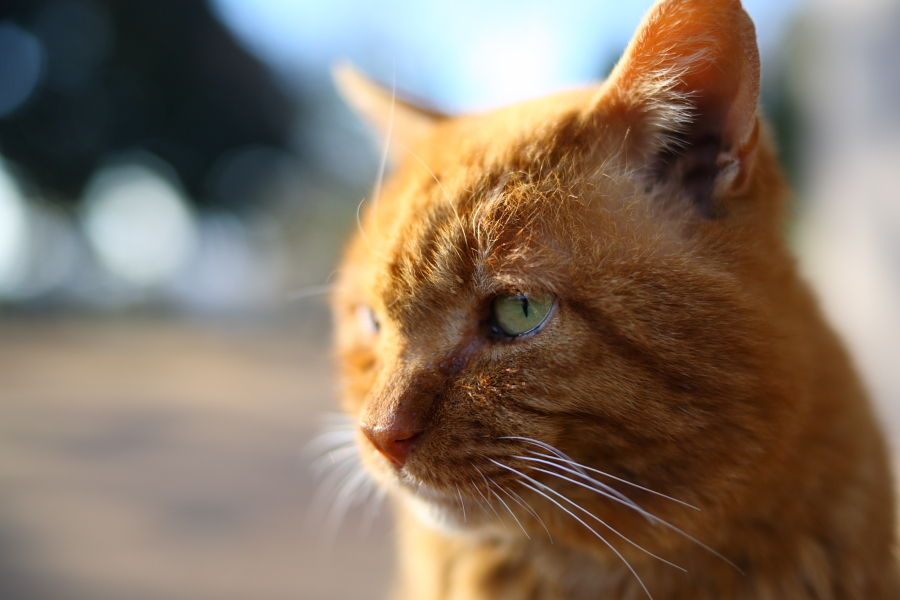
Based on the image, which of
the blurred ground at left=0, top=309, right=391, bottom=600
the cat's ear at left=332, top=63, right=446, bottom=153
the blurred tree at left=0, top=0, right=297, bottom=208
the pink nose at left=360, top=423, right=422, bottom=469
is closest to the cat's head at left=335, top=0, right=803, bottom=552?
the pink nose at left=360, top=423, right=422, bottom=469

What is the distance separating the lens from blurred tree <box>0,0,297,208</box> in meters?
2.59

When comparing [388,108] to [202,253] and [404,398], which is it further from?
[202,253]

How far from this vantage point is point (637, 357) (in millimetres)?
644

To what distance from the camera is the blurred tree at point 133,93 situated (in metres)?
2.59

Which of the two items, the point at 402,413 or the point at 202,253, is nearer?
the point at 402,413

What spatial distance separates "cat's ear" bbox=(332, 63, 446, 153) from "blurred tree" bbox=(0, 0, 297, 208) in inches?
74.9

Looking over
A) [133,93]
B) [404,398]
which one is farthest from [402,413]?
[133,93]

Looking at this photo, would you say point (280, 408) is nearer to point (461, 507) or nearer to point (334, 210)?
point (334, 210)

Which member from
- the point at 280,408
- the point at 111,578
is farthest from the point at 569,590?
the point at 280,408

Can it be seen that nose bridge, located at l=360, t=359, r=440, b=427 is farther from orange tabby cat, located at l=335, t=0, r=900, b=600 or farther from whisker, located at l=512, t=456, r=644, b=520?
whisker, located at l=512, t=456, r=644, b=520

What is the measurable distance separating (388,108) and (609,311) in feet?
2.32

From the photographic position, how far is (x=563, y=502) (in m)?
0.71

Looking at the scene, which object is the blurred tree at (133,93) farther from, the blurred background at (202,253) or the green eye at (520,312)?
the green eye at (520,312)

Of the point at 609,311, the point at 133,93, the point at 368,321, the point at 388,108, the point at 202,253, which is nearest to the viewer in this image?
the point at 609,311
